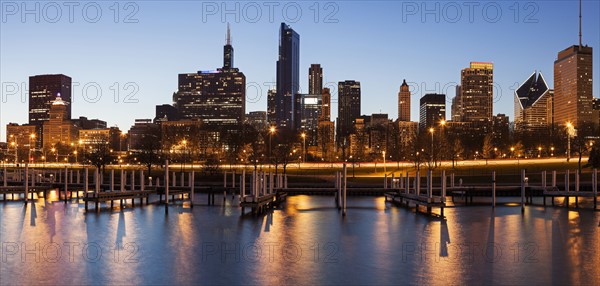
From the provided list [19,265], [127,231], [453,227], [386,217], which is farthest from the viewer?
[386,217]

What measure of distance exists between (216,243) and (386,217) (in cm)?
1100

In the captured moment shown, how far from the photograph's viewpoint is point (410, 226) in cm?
2269

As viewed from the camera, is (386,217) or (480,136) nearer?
(386,217)

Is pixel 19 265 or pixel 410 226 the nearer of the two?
pixel 19 265

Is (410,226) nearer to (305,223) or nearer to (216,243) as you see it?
(305,223)

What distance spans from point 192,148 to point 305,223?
110 meters

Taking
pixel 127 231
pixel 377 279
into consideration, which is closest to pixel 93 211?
pixel 127 231

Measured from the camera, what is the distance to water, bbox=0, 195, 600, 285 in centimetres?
1290

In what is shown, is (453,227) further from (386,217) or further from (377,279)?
(377,279)

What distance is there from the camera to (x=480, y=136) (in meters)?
132

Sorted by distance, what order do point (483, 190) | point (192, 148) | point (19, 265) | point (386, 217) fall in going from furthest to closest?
point (192, 148) < point (483, 190) < point (386, 217) < point (19, 265)

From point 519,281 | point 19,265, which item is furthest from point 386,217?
point 19,265

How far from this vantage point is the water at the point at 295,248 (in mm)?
12898

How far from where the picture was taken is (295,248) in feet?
54.9
